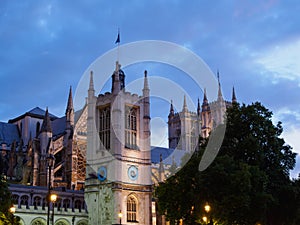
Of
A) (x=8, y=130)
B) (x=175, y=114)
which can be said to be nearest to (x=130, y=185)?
(x=8, y=130)

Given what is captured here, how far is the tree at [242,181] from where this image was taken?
35.3m

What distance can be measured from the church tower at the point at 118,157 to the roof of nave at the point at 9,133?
2213 centimetres

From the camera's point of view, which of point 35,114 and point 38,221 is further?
point 35,114

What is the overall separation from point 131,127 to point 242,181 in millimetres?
28542

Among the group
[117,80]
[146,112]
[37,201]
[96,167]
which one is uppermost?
[117,80]

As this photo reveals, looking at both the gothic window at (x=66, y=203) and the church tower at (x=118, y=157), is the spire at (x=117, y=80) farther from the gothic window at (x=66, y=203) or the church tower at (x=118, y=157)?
the gothic window at (x=66, y=203)

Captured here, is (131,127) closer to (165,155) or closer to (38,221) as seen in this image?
(38,221)

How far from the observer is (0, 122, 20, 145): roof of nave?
257ft

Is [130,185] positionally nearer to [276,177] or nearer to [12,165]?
[12,165]

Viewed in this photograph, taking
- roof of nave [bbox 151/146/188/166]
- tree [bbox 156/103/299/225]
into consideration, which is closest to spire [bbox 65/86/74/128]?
roof of nave [bbox 151/146/188/166]

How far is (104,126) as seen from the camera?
2418 inches

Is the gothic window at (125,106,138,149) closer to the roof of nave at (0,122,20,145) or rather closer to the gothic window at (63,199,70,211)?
the gothic window at (63,199,70,211)

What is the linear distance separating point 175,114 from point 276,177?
72869 mm

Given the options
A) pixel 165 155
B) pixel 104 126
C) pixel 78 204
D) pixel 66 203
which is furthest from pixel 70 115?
pixel 165 155
